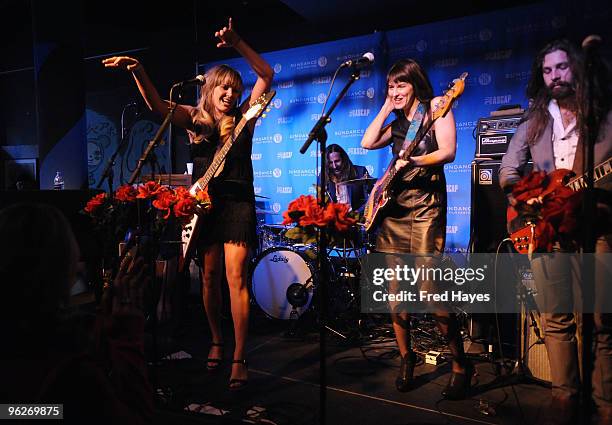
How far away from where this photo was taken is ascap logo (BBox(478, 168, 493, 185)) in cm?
393

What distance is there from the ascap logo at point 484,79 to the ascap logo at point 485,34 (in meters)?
0.47

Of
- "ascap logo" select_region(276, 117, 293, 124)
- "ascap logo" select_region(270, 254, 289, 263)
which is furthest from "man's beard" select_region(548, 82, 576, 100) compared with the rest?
"ascap logo" select_region(276, 117, 293, 124)

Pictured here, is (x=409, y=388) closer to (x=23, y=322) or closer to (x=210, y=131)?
(x=210, y=131)

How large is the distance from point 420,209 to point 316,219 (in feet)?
3.42

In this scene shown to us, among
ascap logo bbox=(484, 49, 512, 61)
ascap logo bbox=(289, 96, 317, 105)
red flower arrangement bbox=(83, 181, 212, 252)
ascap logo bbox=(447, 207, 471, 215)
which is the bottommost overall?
ascap logo bbox=(447, 207, 471, 215)

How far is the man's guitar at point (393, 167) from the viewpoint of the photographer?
9.56ft

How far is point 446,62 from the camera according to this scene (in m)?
6.49

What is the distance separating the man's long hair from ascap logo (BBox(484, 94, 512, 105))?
144 inches

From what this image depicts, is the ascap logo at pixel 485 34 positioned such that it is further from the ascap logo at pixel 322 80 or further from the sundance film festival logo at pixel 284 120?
the sundance film festival logo at pixel 284 120

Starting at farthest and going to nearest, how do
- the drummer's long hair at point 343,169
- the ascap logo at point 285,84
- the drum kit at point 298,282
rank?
1. the ascap logo at point 285,84
2. the drummer's long hair at point 343,169
3. the drum kit at point 298,282

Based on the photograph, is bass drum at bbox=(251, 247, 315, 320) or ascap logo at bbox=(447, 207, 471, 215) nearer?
bass drum at bbox=(251, 247, 315, 320)

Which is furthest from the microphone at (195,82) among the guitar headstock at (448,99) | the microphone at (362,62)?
the guitar headstock at (448,99)

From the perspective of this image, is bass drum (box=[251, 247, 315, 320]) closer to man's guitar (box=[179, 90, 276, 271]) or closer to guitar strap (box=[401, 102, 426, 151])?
man's guitar (box=[179, 90, 276, 271])

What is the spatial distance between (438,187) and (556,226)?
1013 mm
